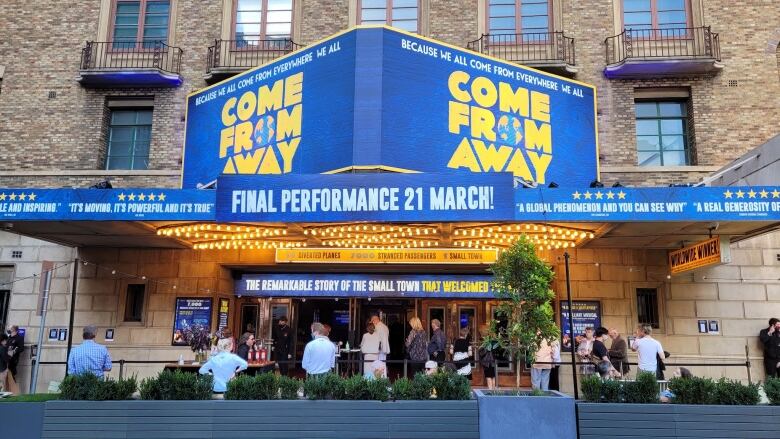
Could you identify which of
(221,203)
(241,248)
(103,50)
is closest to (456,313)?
(241,248)

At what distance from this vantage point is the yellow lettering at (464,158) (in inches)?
564

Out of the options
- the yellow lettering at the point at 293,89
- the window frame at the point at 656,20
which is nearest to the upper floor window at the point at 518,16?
the window frame at the point at 656,20

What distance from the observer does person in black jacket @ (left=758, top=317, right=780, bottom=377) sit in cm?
1453

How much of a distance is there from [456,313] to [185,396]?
9.73 meters

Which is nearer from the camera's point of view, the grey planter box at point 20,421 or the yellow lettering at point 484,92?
the grey planter box at point 20,421

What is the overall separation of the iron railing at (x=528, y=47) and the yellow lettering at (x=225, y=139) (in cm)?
702

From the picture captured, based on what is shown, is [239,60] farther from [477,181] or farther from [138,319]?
[477,181]

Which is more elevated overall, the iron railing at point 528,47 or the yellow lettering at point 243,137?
the iron railing at point 528,47

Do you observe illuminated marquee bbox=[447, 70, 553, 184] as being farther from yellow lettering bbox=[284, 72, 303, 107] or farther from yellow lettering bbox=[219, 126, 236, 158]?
yellow lettering bbox=[219, 126, 236, 158]

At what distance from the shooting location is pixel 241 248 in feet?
53.9

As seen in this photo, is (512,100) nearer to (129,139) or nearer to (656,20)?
(656,20)

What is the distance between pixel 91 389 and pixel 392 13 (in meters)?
13.2

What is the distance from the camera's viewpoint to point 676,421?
781 cm

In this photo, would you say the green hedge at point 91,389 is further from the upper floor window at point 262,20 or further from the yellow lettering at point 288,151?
the upper floor window at point 262,20
